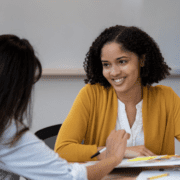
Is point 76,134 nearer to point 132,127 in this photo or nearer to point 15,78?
point 132,127

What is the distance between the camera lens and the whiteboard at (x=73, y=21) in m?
2.09

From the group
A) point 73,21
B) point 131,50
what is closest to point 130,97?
point 131,50

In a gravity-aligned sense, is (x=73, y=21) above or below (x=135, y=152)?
above

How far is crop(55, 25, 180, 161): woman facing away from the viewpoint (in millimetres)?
1278

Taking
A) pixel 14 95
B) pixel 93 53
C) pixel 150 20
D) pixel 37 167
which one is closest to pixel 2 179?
pixel 37 167

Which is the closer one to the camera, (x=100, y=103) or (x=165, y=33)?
(x=100, y=103)

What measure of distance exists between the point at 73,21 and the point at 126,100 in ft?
3.58

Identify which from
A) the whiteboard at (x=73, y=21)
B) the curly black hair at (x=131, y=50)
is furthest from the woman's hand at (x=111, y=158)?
the whiteboard at (x=73, y=21)

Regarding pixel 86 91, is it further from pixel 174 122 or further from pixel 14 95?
pixel 14 95

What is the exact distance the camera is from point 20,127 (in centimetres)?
68

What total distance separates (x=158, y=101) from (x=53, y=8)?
52.6 inches

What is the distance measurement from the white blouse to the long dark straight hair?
734 millimetres

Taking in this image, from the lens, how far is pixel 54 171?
68 centimetres

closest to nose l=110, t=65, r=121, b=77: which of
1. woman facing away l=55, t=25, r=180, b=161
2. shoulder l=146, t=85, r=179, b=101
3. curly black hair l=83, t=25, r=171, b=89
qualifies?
woman facing away l=55, t=25, r=180, b=161
